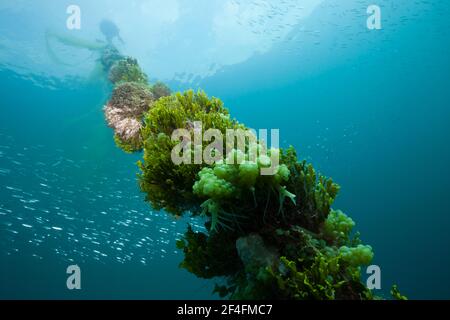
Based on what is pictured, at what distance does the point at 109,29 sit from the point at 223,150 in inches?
1715

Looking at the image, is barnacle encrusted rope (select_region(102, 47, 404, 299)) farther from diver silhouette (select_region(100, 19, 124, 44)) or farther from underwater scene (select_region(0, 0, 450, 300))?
diver silhouette (select_region(100, 19, 124, 44))

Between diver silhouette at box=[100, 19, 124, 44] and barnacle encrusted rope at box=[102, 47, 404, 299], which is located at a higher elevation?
diver silhouette at box=[100, 19, 124, 44]

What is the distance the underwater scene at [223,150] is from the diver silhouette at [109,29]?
0.93 feet

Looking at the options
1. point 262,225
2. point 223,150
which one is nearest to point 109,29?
point 223,150

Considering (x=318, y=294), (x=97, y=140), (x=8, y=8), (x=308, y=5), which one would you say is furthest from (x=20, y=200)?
(x=308, y=5)

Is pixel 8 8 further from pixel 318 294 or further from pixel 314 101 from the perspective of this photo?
pixel 314 101

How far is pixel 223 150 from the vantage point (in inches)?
192

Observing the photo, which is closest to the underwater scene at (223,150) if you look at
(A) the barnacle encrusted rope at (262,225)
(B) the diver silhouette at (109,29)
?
(A) the barnacle encrusted rope at (262,225)

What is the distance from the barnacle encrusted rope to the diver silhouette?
138 feet

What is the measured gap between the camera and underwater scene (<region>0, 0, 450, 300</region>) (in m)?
4.13

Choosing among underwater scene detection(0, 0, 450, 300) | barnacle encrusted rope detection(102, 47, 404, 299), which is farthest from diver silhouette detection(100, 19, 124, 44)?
barnacle encrusted rope detection(102, 47, 404, 299)

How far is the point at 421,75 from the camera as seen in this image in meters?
A: 74.1

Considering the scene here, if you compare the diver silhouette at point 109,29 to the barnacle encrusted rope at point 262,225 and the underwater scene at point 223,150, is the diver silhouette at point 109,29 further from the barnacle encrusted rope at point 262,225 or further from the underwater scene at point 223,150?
the barnacle encrusted rope at point 262,225
